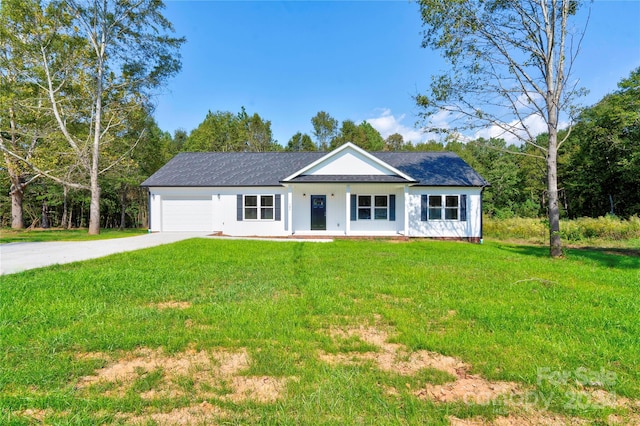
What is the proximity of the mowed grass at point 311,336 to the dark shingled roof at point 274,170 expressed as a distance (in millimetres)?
8892

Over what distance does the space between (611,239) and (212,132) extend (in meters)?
38.2

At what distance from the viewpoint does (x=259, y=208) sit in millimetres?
Answer: 16344

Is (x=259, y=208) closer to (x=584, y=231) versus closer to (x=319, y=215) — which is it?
(x=319, y=215)

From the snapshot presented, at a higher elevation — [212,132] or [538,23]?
[212,132]

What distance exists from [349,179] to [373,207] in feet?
8.21

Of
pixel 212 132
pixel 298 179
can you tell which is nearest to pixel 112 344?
pixel 298 179

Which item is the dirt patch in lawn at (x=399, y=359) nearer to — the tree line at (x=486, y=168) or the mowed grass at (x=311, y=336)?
Result: the mowed grass at (x=311, y=336)

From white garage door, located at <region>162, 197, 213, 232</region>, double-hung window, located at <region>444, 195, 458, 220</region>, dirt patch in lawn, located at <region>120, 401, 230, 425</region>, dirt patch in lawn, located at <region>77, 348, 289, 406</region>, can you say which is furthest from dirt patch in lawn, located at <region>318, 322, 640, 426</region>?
white garage door, located at <region>162, 197, 213, 232</region>

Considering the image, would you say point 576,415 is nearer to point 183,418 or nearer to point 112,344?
point 183,418

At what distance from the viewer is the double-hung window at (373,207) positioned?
16.4 meters

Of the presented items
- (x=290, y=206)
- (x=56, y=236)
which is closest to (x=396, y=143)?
(x=290, y=206)

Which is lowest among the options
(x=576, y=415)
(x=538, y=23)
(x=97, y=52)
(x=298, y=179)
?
(x=576, y=415)

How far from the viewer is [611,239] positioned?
15461mm

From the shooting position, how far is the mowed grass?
2461 millimetres
